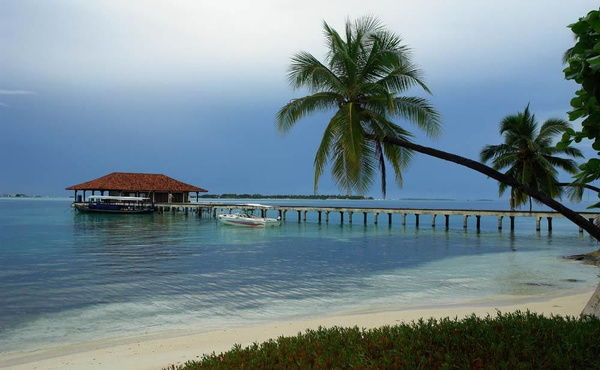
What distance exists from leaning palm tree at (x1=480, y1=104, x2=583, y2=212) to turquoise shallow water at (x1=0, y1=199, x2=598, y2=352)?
173 inches

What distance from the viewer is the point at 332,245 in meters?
34.8

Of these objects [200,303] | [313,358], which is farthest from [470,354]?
[200,303]

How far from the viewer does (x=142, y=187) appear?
75188mm

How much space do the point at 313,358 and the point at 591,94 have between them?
3127 mm

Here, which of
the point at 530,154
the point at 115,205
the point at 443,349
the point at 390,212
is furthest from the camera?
the point at 115,205

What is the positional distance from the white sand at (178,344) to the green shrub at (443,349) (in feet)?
9.12

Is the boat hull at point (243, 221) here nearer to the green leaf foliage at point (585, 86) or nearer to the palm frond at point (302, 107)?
the palm frond at point (302, 107)

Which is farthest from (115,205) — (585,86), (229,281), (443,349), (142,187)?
(585,86)

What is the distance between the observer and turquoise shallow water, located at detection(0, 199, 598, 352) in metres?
12.6

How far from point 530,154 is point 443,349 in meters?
27.5

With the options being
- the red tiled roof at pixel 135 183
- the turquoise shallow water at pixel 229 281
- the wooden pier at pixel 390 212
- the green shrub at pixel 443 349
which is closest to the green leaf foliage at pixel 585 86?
the green shrub at pixel 443 349

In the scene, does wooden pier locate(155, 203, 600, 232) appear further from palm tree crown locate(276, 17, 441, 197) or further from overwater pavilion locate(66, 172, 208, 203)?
palm tree crown locate(276, 17, 441, 197)

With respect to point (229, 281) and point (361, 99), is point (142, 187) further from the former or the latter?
point (361, 99)

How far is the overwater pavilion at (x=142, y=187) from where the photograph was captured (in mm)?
72500
